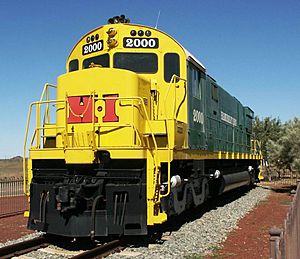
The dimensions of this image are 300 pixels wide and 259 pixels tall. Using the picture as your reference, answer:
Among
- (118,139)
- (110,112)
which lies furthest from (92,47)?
(118,139)

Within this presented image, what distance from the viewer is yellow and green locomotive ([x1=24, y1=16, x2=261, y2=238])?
793 centimetres

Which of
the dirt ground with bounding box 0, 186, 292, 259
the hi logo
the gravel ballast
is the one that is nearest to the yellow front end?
the hi logo

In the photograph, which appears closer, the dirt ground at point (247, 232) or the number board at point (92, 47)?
the dirt ground at point (247, 232)

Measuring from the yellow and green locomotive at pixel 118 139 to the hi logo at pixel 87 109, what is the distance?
0.07 ft

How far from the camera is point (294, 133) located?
23578 millimetres

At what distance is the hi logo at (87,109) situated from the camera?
866cm

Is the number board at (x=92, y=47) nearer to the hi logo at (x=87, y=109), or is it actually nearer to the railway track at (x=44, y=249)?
the hi logo at (x=87, y=109)

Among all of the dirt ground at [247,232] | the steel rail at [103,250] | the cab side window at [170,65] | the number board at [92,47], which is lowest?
the dirt ground at [247,232]

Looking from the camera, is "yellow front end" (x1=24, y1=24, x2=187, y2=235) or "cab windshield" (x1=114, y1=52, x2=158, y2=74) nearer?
"yellow front end" (x1=24, y1=24, x2=187, y2=235)

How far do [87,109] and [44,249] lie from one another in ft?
9.53

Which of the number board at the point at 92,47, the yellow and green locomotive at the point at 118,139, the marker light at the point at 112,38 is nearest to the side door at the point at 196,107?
the yellow and green locomotive at the point at 118,139

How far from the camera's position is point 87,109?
8758 mm

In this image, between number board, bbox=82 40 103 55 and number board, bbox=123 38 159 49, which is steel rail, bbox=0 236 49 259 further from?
number board, bbox=123 38 159 49

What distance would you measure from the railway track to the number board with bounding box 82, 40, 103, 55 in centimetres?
444
